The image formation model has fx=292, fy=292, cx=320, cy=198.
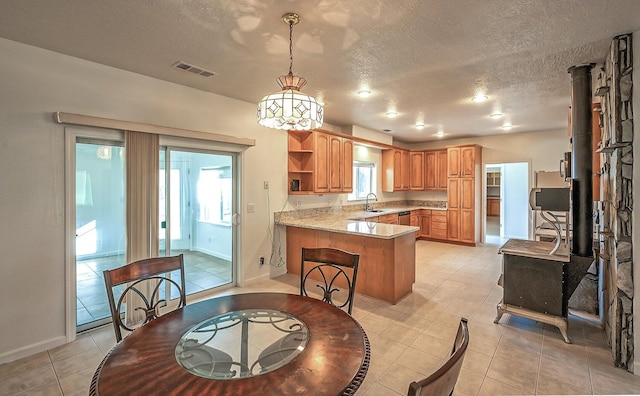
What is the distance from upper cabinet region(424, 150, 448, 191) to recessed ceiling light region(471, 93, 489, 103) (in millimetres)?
3293

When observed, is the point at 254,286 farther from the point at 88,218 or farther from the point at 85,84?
the point at 85,84

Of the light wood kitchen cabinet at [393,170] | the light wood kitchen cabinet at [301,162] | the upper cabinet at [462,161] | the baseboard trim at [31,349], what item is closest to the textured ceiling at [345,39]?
the light wood kitchen cabinet at [301,162]

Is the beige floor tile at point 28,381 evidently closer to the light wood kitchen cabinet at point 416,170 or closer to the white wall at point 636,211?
the white wall at point 636,211

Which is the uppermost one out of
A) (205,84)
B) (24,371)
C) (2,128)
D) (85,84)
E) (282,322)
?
(205,84)

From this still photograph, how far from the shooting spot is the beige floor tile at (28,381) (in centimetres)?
206

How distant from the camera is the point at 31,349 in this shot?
250cm

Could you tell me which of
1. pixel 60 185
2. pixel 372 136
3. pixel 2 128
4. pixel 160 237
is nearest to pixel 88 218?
pixel 60 185

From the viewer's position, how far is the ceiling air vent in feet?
9.32

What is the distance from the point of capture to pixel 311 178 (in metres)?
4.82

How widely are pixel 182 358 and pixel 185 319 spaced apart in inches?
16.1

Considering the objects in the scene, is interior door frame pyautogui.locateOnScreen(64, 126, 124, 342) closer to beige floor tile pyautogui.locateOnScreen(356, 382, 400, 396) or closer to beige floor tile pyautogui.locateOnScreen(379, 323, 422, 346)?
beige floor tile pyautogui.locateOnScreen(356, 382, 400, 396)

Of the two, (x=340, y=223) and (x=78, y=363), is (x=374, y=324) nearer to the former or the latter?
(x=340, y=223)

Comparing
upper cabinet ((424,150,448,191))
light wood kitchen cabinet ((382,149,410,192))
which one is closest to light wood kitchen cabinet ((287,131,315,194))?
light wood kitchen cabinet ((382,149,410,192))

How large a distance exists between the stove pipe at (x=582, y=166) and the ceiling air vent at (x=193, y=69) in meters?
3.68
